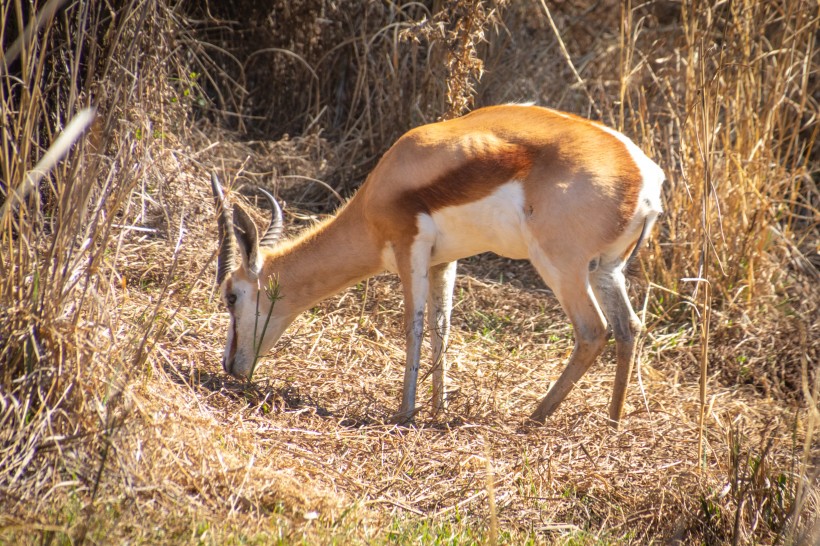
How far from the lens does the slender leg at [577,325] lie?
4.59 meters

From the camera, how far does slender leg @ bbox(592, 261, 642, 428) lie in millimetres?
4770

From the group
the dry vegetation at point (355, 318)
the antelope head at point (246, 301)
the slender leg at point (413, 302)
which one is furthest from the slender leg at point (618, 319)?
the antelope head at point (246, 301)

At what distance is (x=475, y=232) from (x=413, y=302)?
529 mm

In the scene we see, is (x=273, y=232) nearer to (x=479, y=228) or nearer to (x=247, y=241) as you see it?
(x=247, y=241)

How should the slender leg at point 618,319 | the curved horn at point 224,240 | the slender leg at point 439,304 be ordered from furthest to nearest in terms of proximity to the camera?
the slender leg at point 439,304 < the curved horn at point 224,240 < the slender leg at point 618,319

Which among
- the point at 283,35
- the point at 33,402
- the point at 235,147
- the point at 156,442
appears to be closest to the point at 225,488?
the point at 156,442

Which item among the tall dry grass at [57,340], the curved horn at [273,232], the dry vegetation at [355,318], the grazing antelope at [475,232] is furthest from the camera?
the curved horn at [273,232]

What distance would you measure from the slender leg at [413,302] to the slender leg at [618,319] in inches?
37.3

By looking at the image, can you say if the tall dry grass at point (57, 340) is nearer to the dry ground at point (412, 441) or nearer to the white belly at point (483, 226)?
the dry ground at point (412, 441)

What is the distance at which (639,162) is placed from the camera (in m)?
4.48

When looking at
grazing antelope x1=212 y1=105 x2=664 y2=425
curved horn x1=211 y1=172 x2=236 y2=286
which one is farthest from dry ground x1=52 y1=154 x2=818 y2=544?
curved horn x1=211 y1=172 x2=236 y2=286

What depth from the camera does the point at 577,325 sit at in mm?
4715

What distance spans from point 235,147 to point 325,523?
537 cm

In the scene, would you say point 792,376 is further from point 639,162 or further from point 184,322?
point 184,322
